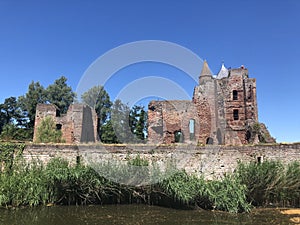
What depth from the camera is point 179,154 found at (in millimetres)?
14625

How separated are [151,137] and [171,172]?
11420 mm

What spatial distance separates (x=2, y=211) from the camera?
35.6 ft

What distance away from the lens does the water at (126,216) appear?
9.55m

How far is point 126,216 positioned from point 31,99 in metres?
30.8

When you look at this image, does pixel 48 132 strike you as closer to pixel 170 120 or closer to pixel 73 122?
pixel 73 122

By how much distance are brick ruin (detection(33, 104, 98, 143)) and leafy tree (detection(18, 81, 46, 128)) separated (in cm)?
1071

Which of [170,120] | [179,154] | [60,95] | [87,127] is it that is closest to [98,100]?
[60,95]

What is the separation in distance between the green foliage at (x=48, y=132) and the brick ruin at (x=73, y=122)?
704 millimetres

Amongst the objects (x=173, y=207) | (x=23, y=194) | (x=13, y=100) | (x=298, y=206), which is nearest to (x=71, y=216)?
(x=23, y=194)

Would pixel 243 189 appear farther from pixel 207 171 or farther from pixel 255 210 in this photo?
pixel 207 171

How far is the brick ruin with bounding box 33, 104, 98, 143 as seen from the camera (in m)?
25.6

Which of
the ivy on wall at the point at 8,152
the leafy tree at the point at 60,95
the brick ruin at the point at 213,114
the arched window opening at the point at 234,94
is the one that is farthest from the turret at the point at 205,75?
the leafy tree at the point at 60,95

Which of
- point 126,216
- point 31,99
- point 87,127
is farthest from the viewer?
point 31,99

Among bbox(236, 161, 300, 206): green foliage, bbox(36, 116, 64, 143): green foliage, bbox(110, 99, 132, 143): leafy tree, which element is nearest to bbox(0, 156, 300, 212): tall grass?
bbox(236, 161, 300, 206): green foliage
